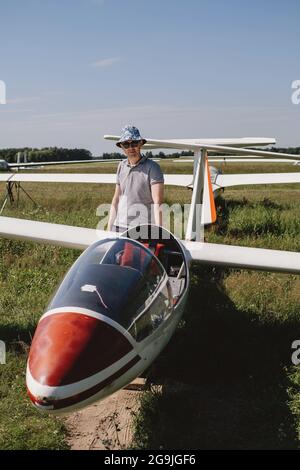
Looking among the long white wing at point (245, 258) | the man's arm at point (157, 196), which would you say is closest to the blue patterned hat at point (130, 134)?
the man's arm at point (157, 196)

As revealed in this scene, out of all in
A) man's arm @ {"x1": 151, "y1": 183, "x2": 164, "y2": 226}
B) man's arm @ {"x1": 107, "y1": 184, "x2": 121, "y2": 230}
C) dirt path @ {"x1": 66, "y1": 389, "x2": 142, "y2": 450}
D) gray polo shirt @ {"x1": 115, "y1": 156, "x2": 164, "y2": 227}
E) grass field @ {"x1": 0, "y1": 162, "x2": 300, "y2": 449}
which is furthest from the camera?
man's arm @ {"x1": 107, "y1": 184, "x2": 121, "y2": 230}

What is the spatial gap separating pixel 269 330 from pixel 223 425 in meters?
2.00

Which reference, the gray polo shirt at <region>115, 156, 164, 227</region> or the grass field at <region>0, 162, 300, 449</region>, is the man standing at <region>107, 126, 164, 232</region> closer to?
the gray polo shirt at <region>115, 156, 164, 227</region>

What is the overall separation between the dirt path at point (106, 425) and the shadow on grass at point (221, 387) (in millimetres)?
132

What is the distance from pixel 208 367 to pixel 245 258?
1435mm

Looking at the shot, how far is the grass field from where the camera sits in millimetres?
4113

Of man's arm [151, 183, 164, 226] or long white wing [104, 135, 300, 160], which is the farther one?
long white wing [104, 135, 300, 160]

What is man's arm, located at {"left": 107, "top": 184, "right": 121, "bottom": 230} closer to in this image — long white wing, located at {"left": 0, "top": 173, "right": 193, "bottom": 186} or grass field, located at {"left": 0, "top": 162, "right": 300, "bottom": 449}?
grass field, located at {"left": 0, "top": 162, "right": 300, "bottom": 449}

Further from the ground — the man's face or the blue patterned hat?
the blue patterned hat

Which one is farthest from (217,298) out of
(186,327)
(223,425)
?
(223,425)

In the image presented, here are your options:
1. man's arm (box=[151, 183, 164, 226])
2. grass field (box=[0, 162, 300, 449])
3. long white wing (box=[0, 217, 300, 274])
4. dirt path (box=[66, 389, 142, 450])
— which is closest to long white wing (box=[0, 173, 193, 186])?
grass field (box=[0, 162, 300, 449])

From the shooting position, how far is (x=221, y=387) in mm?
4906

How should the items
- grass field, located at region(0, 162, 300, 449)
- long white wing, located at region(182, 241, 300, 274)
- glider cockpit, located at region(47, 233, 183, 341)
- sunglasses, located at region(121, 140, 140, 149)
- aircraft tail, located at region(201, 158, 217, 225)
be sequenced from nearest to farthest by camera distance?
glider cockpit, located at region(47, 233, 183, 341), grass field, located at region(0, 162, 300, 449), sunglasses, located at region(121, 140, 140, 149), long white wing, located at region(182, 241, 300, 274), aircraft tail, located at region(201, 158, 217, 225)

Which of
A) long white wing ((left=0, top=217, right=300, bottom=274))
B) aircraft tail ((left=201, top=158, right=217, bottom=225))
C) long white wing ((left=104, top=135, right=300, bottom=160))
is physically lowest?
long white wing ((left=0, top=217, right=300, bottom=274))
